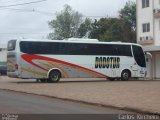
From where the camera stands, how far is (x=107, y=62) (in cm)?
4006

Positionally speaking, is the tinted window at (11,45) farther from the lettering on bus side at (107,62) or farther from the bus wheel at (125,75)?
the bus wheel at (125,75)

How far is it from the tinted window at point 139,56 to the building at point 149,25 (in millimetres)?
3968

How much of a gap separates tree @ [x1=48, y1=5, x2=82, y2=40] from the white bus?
6154 centimetres

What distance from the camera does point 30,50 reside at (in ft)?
118

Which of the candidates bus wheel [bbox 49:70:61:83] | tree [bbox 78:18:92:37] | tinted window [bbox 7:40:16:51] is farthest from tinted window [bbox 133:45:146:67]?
tree [bbox 78:18:92:37]

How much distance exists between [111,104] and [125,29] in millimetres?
68131

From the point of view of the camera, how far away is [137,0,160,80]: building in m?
46.0

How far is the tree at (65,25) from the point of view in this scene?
103 m

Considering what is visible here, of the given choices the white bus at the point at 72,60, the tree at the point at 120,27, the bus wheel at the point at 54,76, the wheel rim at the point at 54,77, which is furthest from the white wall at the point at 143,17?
the tree at the point at 120,27

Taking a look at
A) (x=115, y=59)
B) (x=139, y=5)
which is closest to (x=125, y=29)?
(x=139, y=5)

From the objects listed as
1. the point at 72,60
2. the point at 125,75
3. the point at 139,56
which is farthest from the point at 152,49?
the point at 72,60

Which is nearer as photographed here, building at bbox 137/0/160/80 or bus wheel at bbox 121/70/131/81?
bus wheel at bbox 121/70/131/81

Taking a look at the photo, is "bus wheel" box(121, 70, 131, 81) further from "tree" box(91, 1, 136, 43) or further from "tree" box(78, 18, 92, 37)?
"tree" box(78, 18, 92, 37)

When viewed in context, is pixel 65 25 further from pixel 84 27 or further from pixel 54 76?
pixel 54 76
